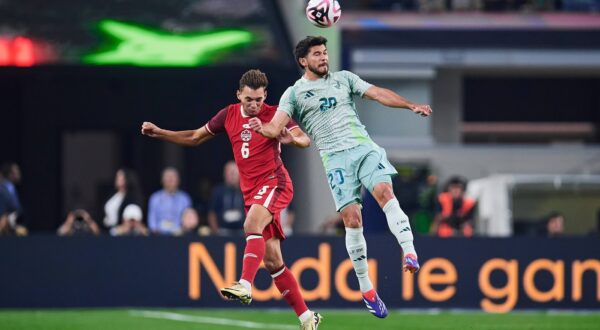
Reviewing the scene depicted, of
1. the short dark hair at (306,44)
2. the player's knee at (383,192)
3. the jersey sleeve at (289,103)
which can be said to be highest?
the short dark hair at (306,44)

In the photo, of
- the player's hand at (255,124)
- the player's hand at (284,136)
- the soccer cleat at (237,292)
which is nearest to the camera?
the soccer cleat at (237,292)

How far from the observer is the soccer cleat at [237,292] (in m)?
12.2

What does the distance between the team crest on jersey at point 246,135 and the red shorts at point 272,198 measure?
412 millimetres

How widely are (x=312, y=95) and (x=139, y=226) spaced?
709 cm

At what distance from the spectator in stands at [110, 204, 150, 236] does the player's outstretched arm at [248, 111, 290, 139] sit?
6919 millimetres

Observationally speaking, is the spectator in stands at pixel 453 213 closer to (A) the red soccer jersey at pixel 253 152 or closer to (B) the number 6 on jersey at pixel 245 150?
(A) the red soccer jersey at pixel 253 152

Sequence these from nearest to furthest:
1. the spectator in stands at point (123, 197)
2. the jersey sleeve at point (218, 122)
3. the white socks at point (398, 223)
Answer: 1. the white socks at point (398, 223)
2. the jersey sleeve at point (218, 122)
3. the spectator in stands at point (123, 197)

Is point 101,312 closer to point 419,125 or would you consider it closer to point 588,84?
point 419,125

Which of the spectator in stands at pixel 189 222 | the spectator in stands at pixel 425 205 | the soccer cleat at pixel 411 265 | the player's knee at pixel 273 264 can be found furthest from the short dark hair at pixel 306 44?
the spectator in stands at pixel 425 205

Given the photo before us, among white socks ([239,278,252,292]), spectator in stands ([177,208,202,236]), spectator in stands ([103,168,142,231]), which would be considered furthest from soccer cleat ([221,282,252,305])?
spectator in stands ([177,208,202,236])

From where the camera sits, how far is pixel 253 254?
12.8m

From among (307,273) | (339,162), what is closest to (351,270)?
(307,273)

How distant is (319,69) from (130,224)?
7.10 meters

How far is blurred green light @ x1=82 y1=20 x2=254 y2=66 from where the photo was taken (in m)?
24.6
